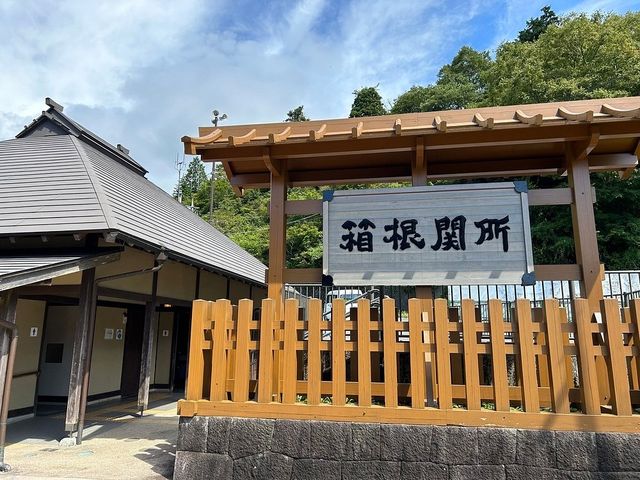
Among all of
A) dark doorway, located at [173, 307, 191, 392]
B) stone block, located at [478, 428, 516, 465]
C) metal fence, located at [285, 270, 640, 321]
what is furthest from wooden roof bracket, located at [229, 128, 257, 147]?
dark doorway, located at [173, 307, 191, 392]

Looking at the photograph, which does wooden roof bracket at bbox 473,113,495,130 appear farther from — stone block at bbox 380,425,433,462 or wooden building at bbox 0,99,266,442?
wooden building at bbox 0,99,266,442

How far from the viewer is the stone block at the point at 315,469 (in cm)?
344

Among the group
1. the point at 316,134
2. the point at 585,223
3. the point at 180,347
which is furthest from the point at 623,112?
the point at 180,347

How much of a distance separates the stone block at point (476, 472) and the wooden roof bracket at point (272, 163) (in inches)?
131

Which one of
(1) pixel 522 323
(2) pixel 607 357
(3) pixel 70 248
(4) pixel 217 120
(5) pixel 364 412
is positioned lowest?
(5) pixel 364 412

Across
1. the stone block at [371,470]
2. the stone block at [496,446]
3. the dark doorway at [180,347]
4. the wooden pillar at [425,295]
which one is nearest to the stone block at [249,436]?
the stone block at [371,470]

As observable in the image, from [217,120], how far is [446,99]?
15805mm

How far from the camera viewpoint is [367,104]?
31.5 meters

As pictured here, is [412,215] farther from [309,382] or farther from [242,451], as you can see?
[242,451]

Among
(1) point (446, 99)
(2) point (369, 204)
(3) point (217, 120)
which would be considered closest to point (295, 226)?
→ (3) point (217, 120)

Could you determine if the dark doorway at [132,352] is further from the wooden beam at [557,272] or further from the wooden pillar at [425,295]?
the wooden beam at [557,272]

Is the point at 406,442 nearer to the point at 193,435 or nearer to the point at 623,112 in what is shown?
the point at 193,435

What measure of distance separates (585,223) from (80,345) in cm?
650

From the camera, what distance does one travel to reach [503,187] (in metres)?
4.29
